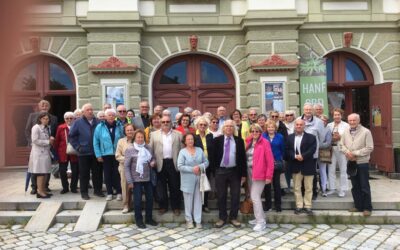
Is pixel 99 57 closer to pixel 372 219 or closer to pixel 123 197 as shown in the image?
pixel 123 197

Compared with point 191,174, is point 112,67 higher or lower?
higher

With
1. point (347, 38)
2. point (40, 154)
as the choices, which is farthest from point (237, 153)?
point (347, 38)

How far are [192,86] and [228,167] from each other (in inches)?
192

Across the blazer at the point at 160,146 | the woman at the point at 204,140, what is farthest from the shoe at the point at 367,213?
the blazer at the point at 160,146

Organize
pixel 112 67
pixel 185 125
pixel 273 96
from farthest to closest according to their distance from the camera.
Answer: pixel 273 96 < pixel 112 67 < pixel 185 125

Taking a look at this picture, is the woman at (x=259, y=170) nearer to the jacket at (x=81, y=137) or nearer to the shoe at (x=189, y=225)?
the shoe at (x=189, y=225)

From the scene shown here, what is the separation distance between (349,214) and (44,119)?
5889mm

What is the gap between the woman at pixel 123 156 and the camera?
654 centimetres

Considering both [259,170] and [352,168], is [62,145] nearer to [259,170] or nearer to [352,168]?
[259,170]

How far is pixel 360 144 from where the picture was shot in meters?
6.47

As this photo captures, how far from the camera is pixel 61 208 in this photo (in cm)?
675

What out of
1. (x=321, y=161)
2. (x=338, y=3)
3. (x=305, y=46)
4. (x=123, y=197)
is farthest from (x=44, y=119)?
(x=338, y=3)

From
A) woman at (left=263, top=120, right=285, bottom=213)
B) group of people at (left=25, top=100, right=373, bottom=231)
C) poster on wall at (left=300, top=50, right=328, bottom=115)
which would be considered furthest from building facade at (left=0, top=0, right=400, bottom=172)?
woman at (left=263, top=120, right=285, bottom=213)

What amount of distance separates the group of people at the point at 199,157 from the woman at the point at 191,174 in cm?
2
